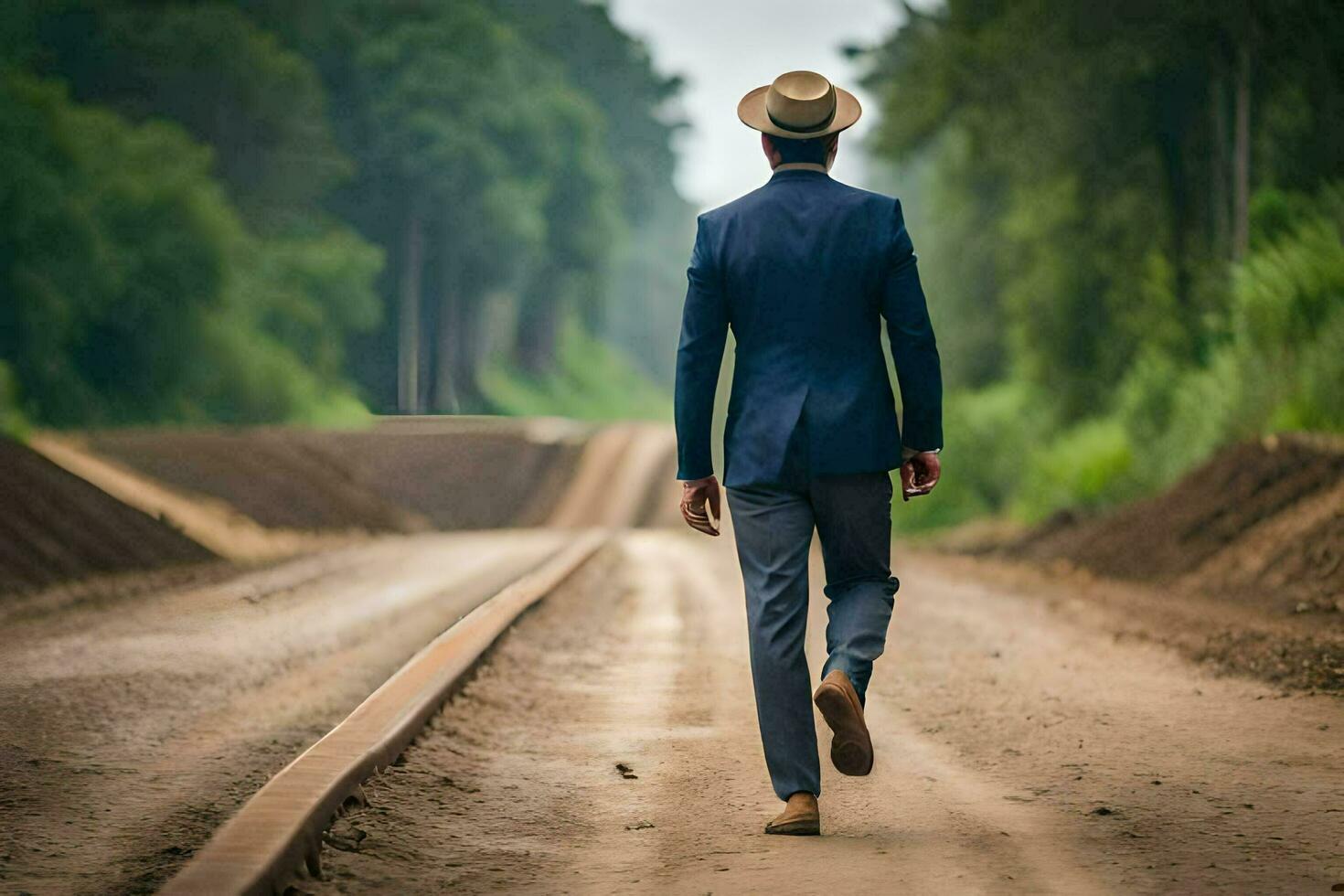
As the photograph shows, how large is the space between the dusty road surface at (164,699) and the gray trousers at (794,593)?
5.82 ft

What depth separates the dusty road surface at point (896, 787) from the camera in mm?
4344

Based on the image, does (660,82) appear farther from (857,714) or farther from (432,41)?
(857,714)

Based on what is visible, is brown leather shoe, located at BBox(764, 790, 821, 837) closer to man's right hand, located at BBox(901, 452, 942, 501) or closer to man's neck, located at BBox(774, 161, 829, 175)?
man's right hand, located at BBox(901, 452, 942, 501)

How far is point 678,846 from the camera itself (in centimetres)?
471

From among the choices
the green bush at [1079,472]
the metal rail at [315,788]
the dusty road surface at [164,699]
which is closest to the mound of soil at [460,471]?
the green bush at [1079,472]

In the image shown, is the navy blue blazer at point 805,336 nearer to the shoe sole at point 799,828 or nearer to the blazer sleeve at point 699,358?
the blazer sleeve at point 699,358

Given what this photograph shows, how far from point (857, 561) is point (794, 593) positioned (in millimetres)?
230

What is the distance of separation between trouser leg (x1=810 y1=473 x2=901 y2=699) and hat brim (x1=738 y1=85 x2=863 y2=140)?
A: 1068 millimetres

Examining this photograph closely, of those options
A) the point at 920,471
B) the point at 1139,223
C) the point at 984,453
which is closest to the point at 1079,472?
the point at 1139,223

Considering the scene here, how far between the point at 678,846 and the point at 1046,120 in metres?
23.5

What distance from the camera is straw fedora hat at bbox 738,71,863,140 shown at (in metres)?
4.93

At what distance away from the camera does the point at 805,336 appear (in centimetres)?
490

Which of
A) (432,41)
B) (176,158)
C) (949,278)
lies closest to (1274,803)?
(949,278)

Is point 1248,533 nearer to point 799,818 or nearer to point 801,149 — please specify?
point 801,149
